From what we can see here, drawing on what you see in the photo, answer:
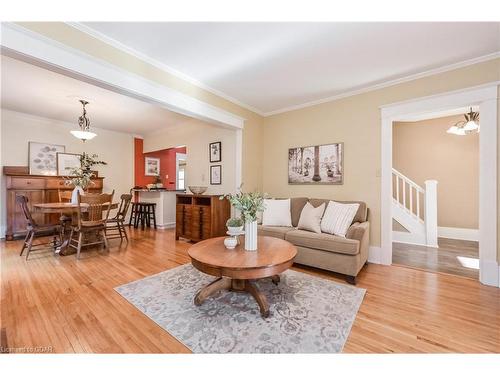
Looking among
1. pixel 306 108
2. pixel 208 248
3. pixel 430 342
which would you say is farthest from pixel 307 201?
pixel 430 342

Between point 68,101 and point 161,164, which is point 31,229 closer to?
point 68,101

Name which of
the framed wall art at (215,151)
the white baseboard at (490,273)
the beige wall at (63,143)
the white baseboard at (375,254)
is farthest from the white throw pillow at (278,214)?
the beige wall at (63,143)

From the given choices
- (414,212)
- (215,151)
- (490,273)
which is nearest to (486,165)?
(490,273)

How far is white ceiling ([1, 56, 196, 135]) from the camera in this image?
2939mm

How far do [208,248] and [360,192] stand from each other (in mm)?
2445

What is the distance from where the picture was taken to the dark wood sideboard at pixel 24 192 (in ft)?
13.7

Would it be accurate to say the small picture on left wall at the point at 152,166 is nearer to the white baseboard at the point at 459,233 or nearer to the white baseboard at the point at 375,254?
the white baseboard at the point at 375,254

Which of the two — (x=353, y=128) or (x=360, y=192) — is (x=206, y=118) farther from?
(x=360, y=192)

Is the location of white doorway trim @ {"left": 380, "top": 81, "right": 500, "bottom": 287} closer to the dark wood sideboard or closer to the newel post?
the newel post

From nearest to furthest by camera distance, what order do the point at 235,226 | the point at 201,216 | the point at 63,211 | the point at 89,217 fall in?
the point at 235,226, the point at 63,211, the point at 89,217, the point at 201,216

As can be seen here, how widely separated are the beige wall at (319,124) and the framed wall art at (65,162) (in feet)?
12.9

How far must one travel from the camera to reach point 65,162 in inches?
198

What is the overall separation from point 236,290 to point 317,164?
248 cm
